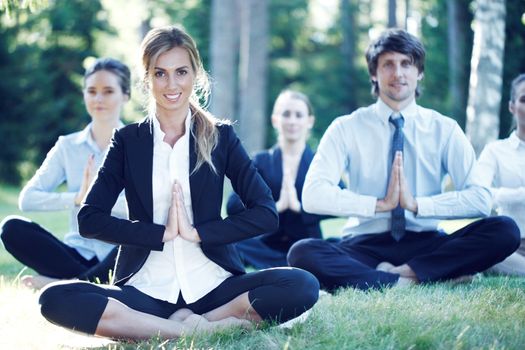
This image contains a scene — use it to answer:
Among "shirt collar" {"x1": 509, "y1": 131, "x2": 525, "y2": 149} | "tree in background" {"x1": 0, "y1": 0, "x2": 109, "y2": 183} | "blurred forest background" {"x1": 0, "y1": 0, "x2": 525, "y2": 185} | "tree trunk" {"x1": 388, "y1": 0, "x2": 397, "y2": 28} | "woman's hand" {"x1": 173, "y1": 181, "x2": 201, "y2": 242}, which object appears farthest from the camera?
"tree in background" {"x1": 0, "y1": 0, "x2": 109, "y2": 183}

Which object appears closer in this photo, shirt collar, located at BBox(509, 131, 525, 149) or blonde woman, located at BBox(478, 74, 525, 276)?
blonde woman, located at BBox(478, 74, 525, 276)

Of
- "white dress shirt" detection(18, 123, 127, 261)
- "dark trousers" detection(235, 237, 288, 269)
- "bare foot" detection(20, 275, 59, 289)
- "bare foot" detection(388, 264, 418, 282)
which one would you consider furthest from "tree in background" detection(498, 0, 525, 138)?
"bare foot" detection(20, 275, 59, 289)

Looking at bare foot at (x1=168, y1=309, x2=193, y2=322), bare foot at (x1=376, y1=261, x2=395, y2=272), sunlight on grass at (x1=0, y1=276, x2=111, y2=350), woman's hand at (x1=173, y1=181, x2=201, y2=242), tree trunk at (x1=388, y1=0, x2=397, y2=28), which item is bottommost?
sunlight on grass at (x1=0, y1=276, x2=111, y2=350)

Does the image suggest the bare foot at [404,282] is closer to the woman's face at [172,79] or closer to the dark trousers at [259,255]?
the dark trousers at [259,255]

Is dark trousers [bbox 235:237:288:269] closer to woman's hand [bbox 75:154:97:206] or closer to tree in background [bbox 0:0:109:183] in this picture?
woman's hand [bbox 75:154:97:206]

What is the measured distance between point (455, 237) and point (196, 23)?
60.8ft

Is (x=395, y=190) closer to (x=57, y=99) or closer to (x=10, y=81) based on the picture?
(x=10, y=81)

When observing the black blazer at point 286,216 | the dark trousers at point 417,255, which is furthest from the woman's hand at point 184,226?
the black blazer at point 286,216

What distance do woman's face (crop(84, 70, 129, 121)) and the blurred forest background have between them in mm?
8377

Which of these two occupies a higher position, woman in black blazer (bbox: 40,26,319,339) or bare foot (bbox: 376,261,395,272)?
woman in black blazer (bbox: 40,26,319,339)

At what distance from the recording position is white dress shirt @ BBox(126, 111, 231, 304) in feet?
12.2

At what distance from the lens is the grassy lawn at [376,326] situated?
3.33m

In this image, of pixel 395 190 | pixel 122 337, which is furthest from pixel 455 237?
pixel 122 337

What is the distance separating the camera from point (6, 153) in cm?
2167
